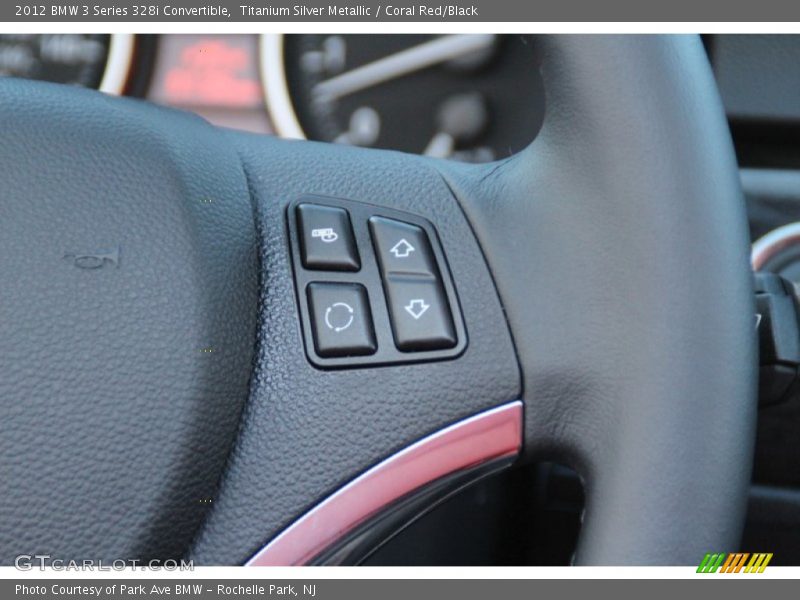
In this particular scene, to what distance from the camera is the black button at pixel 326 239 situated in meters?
0.56

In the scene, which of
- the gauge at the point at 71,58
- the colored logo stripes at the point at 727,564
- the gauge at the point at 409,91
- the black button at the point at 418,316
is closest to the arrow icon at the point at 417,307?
the black button at the point at 418,316

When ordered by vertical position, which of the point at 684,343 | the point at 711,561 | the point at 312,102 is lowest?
the point at 711,561

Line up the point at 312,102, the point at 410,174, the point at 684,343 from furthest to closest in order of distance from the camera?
the point at 312,102, the point at 410,174, the point at 684,343

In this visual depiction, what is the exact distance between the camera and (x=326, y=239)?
0.56 metres

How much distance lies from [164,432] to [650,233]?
0.26 metres

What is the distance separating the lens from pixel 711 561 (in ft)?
1.65

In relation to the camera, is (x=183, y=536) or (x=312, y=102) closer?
(x=183, y=536)

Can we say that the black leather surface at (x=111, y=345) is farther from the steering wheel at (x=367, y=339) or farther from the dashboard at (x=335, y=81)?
the dashboard at (x=335, y=81)

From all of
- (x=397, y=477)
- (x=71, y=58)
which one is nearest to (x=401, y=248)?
(x=397, y=477)

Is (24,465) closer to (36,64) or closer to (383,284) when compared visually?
(383,284)

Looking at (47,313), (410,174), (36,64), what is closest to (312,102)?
(36,64)

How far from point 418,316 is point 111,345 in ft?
0.51

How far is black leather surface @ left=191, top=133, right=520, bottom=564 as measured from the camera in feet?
1.73

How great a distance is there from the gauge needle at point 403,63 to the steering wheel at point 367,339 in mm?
944
